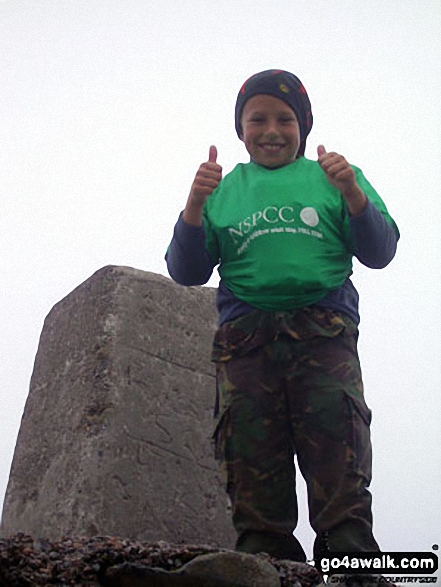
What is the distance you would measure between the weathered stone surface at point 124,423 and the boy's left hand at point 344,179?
3.51 ft

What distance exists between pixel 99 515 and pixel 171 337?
77cm

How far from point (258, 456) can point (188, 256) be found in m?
0.66

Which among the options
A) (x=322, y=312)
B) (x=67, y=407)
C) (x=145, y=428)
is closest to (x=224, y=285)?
(x=322, y=312)

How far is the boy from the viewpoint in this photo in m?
2.21

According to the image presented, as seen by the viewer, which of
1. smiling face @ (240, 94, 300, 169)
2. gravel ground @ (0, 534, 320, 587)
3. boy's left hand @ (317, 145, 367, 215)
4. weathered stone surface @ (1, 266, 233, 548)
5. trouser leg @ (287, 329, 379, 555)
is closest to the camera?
gravel ground @ (0, 534, 320, 587)

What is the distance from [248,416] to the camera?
2.30 meters

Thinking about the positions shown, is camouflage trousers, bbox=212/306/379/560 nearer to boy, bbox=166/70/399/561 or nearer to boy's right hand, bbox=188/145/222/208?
boy, bbox=166/70/399/561

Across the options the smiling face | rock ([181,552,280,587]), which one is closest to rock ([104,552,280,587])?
rock ([181,552,280,587])

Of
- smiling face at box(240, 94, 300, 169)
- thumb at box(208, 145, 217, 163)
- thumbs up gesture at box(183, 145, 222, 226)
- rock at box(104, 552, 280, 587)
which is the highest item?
smiling face at box(240, 94, 300, 169)

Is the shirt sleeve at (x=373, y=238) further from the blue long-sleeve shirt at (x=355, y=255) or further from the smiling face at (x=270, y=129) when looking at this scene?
the smiling face at (x=270, y=129)

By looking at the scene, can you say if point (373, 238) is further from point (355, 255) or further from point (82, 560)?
point (82, 560)

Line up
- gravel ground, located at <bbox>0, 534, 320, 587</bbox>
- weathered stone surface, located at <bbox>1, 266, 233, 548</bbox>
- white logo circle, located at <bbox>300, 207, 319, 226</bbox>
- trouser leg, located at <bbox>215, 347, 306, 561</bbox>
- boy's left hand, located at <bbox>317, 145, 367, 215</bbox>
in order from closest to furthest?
gravel ground, located at <bbox>0, 534, 320, 587</bbox>
trouser leg, located at <bbox>215, 347, 306, 561</bbox>
boy's left hand, located at <bbox>317, 145, 367, 215</bbox>
white logo circle, located at <bbox>300, 207, 319, 226</bbox>
weathered stone surface, located at <bbox>1, 266, 233, 548</bbox>

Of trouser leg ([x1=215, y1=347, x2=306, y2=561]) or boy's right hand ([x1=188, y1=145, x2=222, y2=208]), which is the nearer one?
trouser leg ([x1=215, y1=347, x2=306, y2=561])

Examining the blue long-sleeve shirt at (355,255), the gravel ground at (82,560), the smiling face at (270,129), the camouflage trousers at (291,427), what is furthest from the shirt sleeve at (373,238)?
the gravel ground at (82,560)
